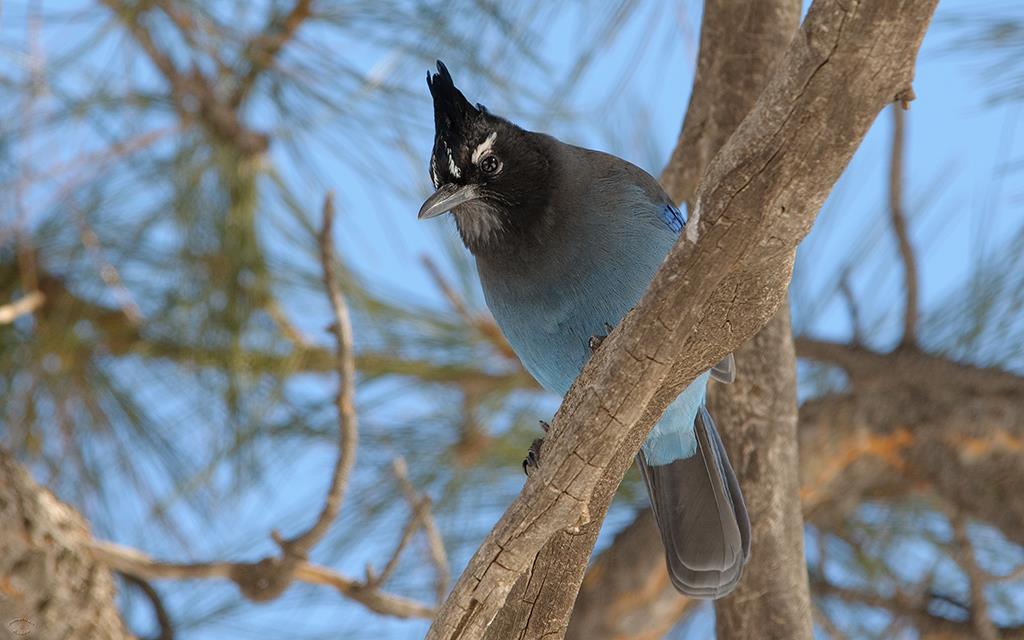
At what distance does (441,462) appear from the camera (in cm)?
434

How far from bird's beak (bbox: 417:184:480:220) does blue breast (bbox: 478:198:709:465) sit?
0.18 metres

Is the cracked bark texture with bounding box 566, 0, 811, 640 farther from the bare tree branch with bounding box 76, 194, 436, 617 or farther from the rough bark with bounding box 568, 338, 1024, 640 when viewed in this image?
the bare tree branch with bounding box 76, 194, 436, 617

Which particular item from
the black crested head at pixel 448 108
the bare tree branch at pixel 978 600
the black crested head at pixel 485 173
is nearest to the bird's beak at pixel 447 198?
the black crested head at pixel 485 173

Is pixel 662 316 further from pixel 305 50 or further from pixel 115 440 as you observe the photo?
pixel 115 440

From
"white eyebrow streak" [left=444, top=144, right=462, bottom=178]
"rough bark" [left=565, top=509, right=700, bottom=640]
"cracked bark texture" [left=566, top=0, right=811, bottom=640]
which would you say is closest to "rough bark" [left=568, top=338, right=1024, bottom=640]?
"rough bark" [left=565, top=509, right=700, bottom=640]

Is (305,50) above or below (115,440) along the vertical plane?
above

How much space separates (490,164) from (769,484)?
1.00 metres

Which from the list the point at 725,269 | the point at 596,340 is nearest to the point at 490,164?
the point at 596,340

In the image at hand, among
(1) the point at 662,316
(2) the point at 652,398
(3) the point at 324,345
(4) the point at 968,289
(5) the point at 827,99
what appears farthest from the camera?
(3) the point at 324,345

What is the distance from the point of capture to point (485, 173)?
2998mm

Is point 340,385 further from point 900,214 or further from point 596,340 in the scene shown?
point 900,214

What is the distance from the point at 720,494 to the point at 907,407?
0.84 metres

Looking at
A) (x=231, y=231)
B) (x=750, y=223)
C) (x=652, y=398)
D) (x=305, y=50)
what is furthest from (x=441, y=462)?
(x=750, y=223)

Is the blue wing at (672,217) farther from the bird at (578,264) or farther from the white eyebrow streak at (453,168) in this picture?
the white eyebrow streak at (453,168)
